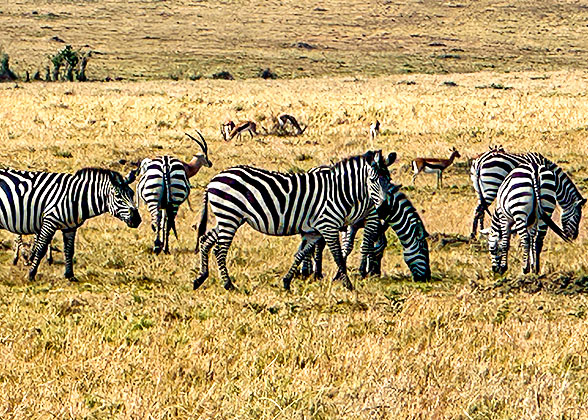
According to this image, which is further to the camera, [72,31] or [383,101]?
[72,31]

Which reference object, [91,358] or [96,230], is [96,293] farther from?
[96,230]

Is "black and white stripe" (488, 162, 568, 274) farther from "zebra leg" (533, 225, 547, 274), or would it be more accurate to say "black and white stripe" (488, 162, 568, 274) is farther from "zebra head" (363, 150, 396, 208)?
"zebra head" (363, 150, 396, 208)

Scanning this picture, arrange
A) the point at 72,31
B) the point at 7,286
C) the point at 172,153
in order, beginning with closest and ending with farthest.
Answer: the point at 7,286 → the point at 172,153 → the point at 72,31

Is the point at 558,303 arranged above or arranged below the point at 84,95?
below

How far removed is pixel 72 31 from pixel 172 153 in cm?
7508

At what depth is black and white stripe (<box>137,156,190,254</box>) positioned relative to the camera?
14148 millimetres

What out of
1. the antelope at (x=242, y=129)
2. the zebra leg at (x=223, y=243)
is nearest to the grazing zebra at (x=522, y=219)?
the zebra leg at (x=223, y=243)

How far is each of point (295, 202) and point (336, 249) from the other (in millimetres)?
772

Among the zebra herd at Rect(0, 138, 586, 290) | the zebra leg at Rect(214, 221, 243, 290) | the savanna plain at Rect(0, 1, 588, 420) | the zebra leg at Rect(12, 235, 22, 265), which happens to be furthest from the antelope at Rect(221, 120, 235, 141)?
the zebra leg at Rect(214, 221, 243, 290)

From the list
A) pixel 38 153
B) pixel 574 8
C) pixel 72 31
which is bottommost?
pixel 38 153

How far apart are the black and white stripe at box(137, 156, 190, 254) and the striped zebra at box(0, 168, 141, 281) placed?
2.64 m

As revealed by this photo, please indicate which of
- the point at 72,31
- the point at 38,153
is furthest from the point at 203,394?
the point at 72,31

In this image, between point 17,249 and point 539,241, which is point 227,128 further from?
point 539,241

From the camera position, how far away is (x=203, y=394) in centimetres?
548
